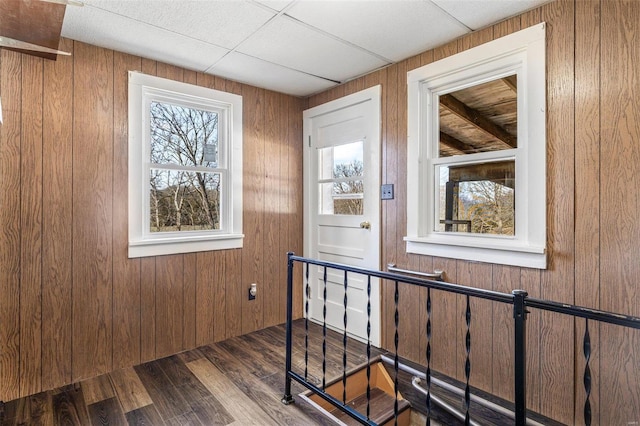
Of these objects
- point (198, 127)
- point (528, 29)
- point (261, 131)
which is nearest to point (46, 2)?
point (198, 127)

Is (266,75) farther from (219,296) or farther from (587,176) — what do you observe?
(587,176)

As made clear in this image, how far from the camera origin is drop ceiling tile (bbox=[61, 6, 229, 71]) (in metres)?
2.08

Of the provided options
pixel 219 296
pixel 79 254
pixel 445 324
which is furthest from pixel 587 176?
pixel 79 254

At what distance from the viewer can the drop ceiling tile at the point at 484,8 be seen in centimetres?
194

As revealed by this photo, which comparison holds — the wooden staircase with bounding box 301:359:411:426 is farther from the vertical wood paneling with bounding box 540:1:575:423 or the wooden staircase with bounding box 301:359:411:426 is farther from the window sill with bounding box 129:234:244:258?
the window sill with bounding box 129:234:244:258

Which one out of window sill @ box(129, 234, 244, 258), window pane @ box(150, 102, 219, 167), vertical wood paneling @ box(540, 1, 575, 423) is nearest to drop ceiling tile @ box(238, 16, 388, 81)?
window pane @ box(150, 102, 219, 167)

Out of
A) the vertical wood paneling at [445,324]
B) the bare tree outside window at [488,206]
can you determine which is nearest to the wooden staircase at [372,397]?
the vertical wood paneling at [445,324]

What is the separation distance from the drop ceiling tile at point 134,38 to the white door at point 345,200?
1243 millimetres

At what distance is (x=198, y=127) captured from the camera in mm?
3023

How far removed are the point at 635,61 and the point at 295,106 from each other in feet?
8.87

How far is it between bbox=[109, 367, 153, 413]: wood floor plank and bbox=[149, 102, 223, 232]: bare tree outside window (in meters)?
1.09

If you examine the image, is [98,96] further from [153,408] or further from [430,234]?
[430,234]

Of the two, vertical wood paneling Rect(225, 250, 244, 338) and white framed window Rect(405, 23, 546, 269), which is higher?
white framed window Rect(405, 23, 546, 269)

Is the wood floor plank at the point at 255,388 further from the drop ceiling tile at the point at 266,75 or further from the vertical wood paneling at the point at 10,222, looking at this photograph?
the drop ceiling tile at the point at 266,75
